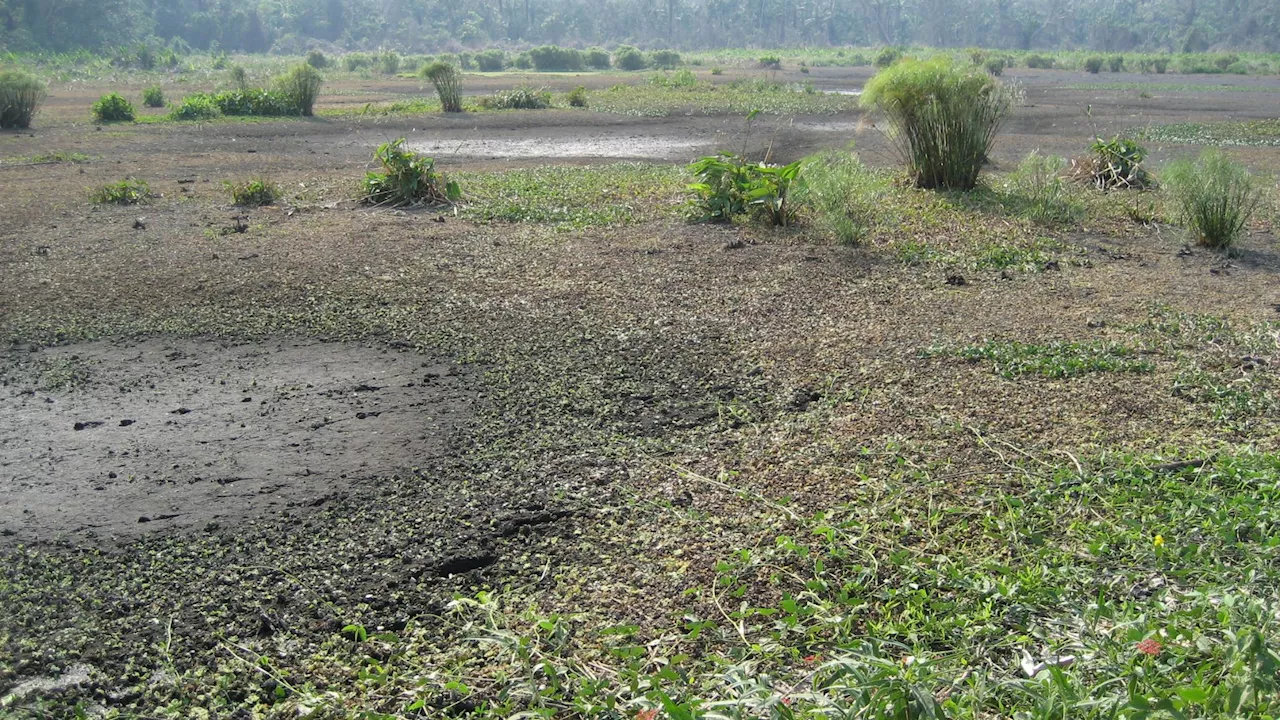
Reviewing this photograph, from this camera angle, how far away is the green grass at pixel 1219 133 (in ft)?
55.6

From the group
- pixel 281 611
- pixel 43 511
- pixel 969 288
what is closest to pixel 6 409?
pixel 43 511

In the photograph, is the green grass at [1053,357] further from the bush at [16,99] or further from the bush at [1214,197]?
the bush at [16,99]

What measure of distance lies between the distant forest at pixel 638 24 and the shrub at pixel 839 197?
62.5m

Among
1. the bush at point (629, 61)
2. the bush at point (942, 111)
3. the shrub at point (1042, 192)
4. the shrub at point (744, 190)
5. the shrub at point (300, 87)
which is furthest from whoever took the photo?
the bush at point (629, 61)

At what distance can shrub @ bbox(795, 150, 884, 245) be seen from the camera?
8.52 m

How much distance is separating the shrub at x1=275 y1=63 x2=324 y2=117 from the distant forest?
150ft

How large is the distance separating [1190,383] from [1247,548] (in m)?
2.10

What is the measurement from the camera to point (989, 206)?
32.2ft

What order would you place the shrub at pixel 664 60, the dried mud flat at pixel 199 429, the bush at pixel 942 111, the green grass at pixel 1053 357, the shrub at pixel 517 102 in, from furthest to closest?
1. the shrub at pixel 664 60
2. the shrub at pixel 517 102
3. the bush at pixel 942 111
4. the green grass at pixel 1053 357
5. the dried mud flat at pixel 199 429

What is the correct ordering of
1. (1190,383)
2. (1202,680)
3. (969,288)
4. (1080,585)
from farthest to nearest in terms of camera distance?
(969,288) < (1190,383) < (1080,585) < (1202,680)

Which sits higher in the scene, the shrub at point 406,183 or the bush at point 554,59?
the bush at point 554,59

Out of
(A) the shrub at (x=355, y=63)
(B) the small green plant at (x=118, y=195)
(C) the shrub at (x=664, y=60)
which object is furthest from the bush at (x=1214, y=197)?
(C) the shrub at (x=664, y=60)

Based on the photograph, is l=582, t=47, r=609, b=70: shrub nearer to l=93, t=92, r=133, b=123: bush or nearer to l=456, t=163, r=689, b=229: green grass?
l=93, t=92, r=133, b=123: bush

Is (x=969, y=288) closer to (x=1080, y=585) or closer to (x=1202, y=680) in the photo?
(x=1080, y=585)
